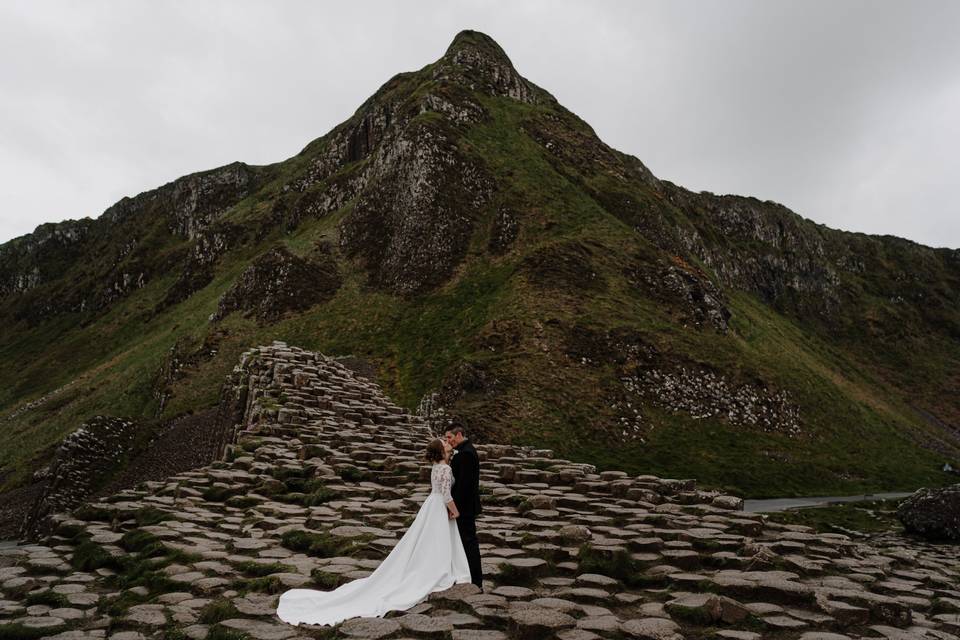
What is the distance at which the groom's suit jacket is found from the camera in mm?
9516

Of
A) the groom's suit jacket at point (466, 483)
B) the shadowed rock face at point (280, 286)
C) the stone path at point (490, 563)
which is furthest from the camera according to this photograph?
the shadowed rock face at point (280, 286)

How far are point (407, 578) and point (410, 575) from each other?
0.07m

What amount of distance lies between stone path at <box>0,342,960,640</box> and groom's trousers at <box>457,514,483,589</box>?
38cm

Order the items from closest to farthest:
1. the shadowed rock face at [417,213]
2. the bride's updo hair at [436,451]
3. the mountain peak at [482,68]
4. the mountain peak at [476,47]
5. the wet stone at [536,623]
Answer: the wet stone at [536,623] < the bride's updo hair at [436,451] < the shadowed rock face at [417,213] < the mountain peak at [482,68] < the mountain peak at [476,47]

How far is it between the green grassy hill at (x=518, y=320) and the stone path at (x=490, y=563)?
1608 centimetres

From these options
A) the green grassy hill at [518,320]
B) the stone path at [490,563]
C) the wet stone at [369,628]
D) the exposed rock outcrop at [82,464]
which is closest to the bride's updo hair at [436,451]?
the stone path at [490,563]

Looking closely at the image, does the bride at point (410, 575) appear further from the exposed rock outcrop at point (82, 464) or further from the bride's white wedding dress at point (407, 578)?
the exposed rock outcrop at point (82, 464)

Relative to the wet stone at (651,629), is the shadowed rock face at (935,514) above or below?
below

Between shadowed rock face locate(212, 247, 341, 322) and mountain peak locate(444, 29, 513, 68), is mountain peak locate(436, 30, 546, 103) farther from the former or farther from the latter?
shadowed rock face locate(212, 247, 341, 322)

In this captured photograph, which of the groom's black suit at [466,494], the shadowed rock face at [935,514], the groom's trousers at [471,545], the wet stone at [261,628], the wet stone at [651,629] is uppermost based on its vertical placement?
the groom's black suit at [466,494]

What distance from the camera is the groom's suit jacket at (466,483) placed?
9516mm

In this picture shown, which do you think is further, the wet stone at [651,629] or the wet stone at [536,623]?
the wet stone at [536,623]

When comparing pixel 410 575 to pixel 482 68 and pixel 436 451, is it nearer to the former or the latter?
pixel 436 451

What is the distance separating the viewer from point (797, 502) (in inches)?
1133
